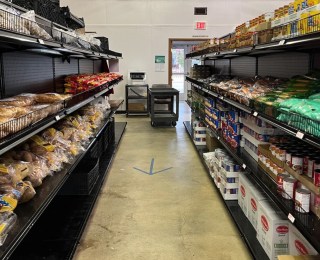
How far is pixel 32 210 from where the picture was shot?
70.1 inches

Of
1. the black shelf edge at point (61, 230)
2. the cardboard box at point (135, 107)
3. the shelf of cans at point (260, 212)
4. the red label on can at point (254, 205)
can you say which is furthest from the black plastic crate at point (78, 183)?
the cardboard box at point (135, 107)

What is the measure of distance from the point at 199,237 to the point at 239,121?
1.20m

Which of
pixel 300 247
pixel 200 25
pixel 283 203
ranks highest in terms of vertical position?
pixel 200 25

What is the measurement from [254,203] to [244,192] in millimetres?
335

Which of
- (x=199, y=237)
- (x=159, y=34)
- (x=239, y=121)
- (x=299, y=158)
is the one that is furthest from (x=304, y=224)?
(x=159, y=34)

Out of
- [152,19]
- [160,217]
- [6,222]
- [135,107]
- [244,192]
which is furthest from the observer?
[152,19]

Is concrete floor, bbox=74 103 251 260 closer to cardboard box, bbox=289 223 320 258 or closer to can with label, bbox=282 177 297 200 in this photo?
cardboard box, bbox=289 223 320 258

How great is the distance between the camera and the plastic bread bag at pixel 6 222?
4.80 feet

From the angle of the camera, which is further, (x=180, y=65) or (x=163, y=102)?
(x=180, y=65)

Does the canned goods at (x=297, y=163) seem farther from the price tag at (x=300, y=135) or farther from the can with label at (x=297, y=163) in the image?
the price tag at (x=300, y=135)

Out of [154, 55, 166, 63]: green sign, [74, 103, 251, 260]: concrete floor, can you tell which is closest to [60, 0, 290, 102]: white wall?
[154, 55, 166, 63]: green sign

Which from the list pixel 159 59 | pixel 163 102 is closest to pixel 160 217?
pixel 163 102

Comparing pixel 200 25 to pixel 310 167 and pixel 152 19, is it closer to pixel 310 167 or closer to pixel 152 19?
pixel 152 19

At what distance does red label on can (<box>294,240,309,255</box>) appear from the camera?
197 cm
